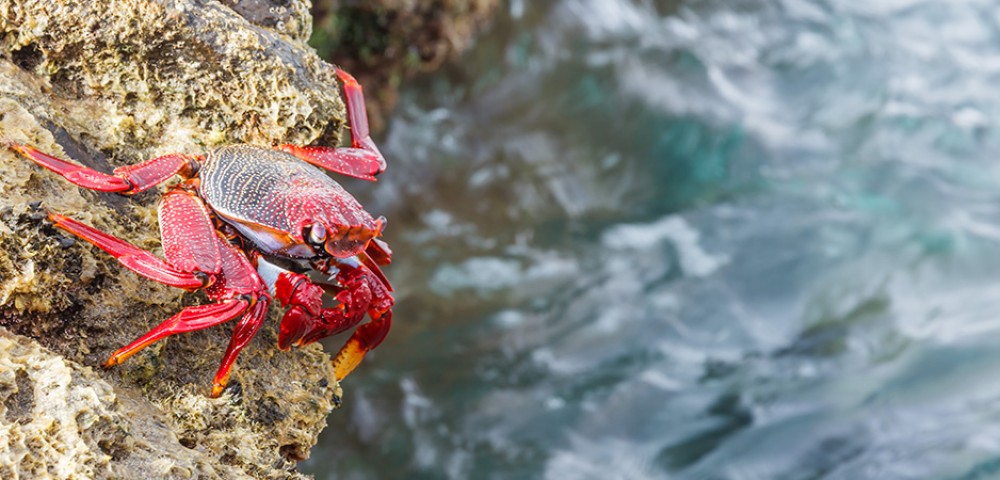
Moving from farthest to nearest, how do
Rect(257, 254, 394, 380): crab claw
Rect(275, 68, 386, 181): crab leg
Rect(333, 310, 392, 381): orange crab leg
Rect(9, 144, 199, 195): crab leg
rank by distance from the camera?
Rect(333, 310, 392, 381): orange crab leg → Rect(275, 68, 386, 181): crab leg → Rect(257, 254, 394, 380): crab claw → Rect(9, 144, 199, 195): crab leg

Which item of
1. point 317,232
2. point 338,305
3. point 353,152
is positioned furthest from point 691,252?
point 317,232

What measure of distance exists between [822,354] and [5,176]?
4.54 metres

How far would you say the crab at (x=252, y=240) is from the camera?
207 centimetres

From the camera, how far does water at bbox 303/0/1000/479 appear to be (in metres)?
4.89

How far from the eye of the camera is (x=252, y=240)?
93.0 inches

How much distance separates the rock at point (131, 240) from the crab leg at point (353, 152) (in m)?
0.04

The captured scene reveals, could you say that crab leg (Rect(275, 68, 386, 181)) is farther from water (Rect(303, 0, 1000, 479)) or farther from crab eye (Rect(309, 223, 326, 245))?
water (Rect(303, 0, 1000, 479))

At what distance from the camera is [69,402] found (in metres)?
1.75

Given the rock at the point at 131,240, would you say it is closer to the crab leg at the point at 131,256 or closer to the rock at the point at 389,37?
the crab leg at the point at 131,256

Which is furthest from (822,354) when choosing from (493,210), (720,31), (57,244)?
(57,244)

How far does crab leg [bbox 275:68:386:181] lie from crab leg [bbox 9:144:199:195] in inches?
11.0

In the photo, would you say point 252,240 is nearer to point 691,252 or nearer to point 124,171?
point 124,171

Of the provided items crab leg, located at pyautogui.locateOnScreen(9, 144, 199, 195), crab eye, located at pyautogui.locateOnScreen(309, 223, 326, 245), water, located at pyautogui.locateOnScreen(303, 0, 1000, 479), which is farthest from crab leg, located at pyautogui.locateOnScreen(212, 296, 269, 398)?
water, located at pyautogui.locateOnScreen(303, 0, 1000, 479)

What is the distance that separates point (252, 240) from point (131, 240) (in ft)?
0.93
